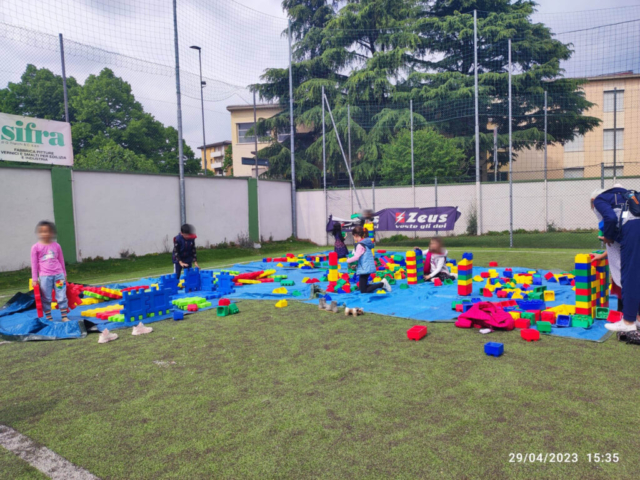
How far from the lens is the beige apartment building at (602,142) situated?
1096 inches

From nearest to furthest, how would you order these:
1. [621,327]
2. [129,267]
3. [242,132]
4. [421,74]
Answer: [621,327], [129,267], [421,74], [242,132]

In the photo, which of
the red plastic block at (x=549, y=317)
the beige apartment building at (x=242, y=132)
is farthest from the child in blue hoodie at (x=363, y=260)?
the beige apartment building at (x=242, y=132)

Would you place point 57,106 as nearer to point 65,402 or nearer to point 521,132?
point 521,132

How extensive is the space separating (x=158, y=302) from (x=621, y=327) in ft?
22.8

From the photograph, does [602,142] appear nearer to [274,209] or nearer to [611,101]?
[611,101]

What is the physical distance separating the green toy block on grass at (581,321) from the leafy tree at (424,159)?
17.3m

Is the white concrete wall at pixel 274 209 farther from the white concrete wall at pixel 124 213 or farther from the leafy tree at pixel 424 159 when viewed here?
→ the leafy tree at pixel 424 159

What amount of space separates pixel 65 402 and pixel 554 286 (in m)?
8.70

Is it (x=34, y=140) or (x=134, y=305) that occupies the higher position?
(x=34, y=140)

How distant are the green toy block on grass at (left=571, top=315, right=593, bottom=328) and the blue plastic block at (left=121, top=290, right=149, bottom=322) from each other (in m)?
6.53

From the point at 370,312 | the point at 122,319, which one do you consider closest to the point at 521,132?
the point at 370,312

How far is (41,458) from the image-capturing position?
121 inches

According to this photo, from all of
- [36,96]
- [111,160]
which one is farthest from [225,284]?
[36,96]

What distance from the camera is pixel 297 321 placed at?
6.93 metres
